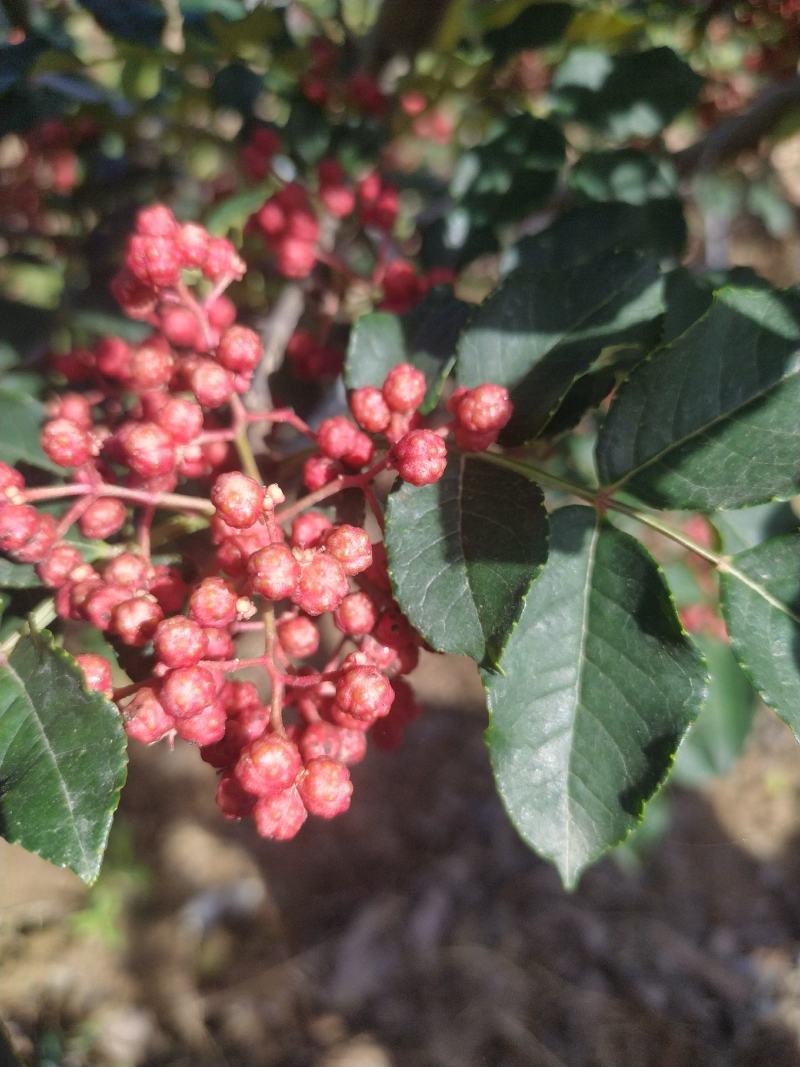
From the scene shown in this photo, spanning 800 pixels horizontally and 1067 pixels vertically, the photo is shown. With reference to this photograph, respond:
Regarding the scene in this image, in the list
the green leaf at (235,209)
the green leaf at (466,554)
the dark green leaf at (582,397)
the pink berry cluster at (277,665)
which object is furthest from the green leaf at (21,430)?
the dark green leaf at (582,397)

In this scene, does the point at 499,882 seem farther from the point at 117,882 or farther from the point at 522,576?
the point at 522,576

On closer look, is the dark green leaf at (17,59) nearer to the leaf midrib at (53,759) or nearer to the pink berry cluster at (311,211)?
the pink berry cluster at (311,211)

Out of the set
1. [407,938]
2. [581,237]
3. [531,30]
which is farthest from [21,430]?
[407,938]

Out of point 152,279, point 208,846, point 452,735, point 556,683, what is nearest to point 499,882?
point 452,735

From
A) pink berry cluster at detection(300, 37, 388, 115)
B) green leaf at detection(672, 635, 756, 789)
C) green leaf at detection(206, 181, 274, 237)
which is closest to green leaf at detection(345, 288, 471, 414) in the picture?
green leaf at detection(206, 181, 274, 237)

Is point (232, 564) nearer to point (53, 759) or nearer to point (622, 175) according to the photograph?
point (53, 759)

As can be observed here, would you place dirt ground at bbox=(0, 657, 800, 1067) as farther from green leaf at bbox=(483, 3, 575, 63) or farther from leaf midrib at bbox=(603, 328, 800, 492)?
green leaf at bbox=(483, 3, 575, 63)

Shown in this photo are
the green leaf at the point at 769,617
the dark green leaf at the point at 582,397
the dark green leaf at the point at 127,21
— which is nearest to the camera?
the green leaf at the point at 769,617
